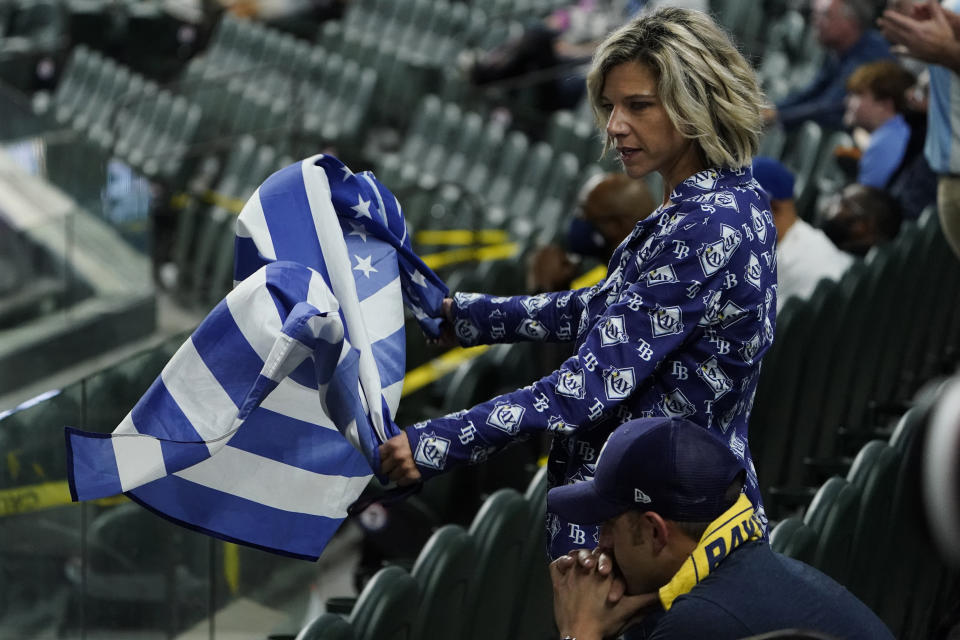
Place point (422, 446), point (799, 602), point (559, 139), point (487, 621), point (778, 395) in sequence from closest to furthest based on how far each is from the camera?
point (799, 602), point (422, 446), point (487, 621), point (778, 395), point (559, 139)

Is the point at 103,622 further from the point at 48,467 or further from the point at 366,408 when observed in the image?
the point at 366,408

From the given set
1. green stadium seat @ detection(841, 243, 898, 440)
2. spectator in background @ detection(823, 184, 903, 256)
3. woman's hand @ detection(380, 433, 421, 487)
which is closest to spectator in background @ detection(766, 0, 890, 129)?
spectator in background @ detection(823, 184, 903, 256)

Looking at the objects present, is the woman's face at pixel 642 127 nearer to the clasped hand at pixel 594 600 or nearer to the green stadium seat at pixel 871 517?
the clasped hand at pixel 594 600

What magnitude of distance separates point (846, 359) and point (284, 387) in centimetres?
202

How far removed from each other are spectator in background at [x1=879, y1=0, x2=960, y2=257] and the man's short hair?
0.99 metres

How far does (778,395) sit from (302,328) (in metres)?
1.78

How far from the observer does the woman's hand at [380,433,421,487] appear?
1.80m

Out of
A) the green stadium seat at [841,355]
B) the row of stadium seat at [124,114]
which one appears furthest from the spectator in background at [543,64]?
the green stadium seat at [841,355]

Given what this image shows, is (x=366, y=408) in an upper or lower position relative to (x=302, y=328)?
lower

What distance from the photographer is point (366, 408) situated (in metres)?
1.89

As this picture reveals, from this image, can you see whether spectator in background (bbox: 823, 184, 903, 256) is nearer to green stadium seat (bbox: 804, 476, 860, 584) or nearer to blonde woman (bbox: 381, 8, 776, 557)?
green stadium seat (bbox: 804, 476, 860, 584)

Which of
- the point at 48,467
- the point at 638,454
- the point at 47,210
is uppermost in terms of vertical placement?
the point at 638,454

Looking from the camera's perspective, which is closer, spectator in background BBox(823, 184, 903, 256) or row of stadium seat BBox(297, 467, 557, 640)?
row of stadium seat BBox(297, 467, 557, 640)

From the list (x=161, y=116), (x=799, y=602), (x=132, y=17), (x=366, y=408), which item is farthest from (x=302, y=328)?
(x=132, y=17)
